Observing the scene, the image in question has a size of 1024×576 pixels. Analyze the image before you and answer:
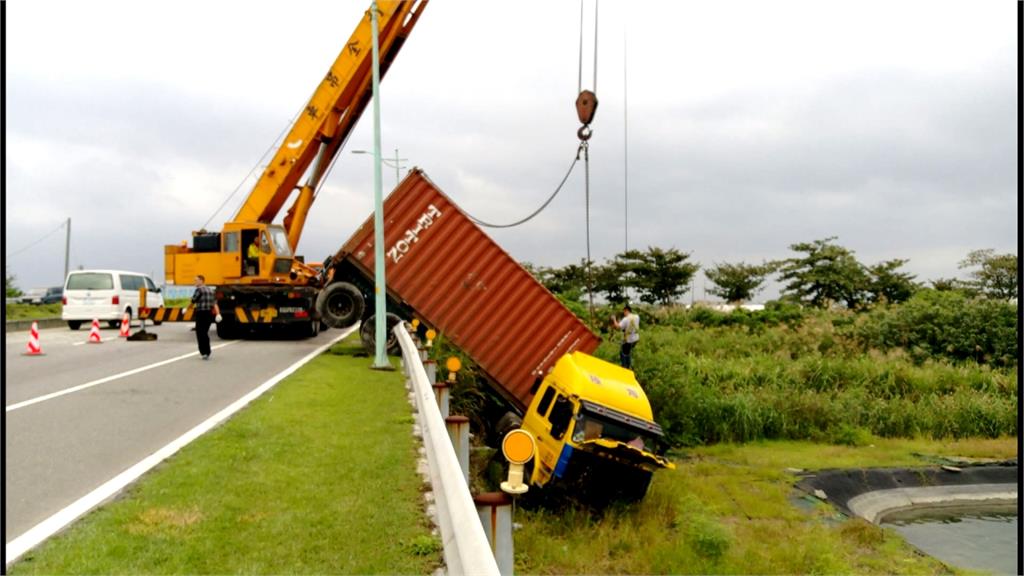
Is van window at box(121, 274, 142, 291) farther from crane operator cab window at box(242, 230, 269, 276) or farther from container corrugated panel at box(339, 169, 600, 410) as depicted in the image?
container corrugated panel at box(339, 169, 600, 410)

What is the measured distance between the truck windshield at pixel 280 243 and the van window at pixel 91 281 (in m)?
6.38

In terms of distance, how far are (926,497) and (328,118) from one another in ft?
50.5

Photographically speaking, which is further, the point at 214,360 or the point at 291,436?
the point at 214,360

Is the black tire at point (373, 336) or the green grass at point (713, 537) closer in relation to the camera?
the green grass at point (713, 537)

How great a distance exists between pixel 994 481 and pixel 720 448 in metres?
4.66

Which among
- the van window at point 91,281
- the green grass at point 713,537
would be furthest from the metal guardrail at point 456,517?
the van window at point 91,281

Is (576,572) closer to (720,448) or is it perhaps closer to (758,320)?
(720,448)

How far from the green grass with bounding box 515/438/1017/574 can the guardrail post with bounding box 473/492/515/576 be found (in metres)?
4.02

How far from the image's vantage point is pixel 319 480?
16.6 feet

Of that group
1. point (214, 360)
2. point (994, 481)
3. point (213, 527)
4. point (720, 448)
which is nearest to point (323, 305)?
point (214, 360)

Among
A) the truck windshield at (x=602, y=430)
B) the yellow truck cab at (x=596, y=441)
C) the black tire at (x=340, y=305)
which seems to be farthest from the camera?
the black tire at (x=340, y=305)

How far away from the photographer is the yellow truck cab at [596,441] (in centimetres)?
829

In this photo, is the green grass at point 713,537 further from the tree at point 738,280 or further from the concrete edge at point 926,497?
the tree at point 738,280

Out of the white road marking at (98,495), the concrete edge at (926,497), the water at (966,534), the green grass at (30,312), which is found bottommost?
the water at (966,534)
